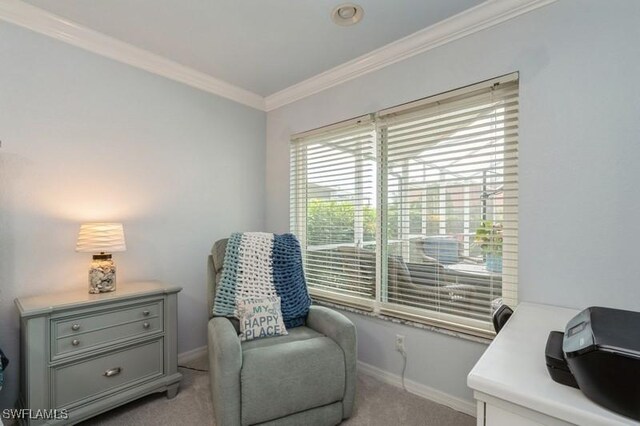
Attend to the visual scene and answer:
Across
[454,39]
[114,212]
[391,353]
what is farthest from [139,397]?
[454,39]

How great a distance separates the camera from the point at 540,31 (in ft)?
5.31

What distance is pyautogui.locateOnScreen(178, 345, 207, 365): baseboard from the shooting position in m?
2.50

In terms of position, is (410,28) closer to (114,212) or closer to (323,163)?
(323,163)

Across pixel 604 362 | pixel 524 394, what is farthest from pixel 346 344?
pixel 604 362

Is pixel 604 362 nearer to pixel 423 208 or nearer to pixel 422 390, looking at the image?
pixel 423 208

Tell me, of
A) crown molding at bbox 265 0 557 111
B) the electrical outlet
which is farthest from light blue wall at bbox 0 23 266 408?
the electrical outlet

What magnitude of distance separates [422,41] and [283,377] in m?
2.19

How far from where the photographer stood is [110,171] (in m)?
2.17

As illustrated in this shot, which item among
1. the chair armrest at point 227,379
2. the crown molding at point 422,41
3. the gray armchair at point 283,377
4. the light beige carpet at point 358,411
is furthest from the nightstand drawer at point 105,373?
the crown molding at point 422,41

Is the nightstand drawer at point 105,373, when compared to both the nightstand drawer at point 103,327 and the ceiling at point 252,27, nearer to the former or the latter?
the nightstand drawer at point 103,327

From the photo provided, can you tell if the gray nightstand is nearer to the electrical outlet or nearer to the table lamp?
the table lamp

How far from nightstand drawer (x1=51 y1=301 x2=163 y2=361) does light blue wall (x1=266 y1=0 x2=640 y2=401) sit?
1823 millimetres

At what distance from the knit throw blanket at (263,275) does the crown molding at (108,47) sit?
140 centimetres

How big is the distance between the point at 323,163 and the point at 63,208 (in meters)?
1.88
